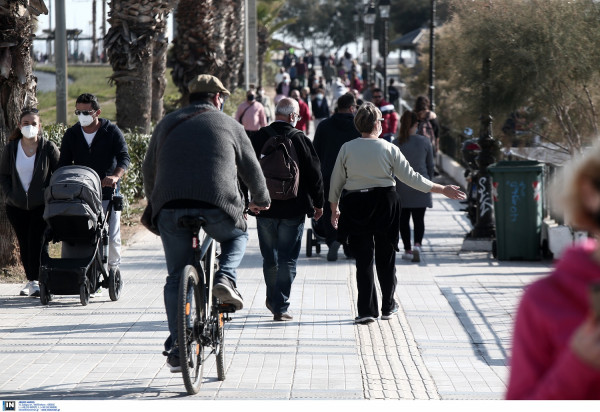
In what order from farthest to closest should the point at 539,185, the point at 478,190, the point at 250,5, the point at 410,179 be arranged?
the point at 250,5, the point at 478,190, the point at 539,185, the point at 410,179

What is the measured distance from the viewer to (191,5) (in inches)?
986

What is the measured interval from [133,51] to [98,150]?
8.45m

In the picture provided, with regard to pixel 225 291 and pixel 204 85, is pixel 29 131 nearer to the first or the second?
pixel 204 85

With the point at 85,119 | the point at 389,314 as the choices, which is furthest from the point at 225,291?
the point at 85,119

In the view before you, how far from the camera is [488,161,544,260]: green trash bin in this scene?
11828 mm

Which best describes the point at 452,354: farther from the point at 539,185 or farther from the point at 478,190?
the point at 478,190

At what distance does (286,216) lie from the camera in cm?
811

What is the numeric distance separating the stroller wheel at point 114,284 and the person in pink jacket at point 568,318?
6979 millimetres

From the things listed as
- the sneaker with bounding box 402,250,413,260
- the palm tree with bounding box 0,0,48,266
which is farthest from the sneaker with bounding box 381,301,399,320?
the palm tree with bounding box 0,0,48,266

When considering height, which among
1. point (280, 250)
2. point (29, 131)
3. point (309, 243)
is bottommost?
point (309, 243)

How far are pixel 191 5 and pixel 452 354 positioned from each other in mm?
19111

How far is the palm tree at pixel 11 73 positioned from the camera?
398 inches
